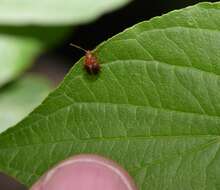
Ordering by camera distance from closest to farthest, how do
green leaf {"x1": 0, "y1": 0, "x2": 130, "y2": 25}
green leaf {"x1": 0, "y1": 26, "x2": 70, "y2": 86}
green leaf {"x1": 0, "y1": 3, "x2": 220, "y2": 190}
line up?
green leaf {"x1": 0, "y1": 3, "x2": 220, "y2": 190} < green leaf {"x1": 0, "y1": 0, "x2": 130, "y2": 25} < green leaf {"x1": 0, "y1": 26, "x2": 70, "y2": 86}

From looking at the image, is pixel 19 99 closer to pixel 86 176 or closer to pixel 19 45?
pixel 19 45

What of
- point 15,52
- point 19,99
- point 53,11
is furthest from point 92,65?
point 19,99

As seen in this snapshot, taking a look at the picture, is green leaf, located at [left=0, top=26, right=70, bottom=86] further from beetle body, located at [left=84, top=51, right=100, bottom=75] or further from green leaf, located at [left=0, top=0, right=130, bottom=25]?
beetle body, located at [left=84, top=51, right=100, bottom=75]

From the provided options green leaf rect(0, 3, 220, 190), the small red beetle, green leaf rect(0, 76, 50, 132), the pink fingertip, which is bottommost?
green leaf rect(0, 76, 50, 132)

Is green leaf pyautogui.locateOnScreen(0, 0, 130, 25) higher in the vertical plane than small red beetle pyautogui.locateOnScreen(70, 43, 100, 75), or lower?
lower

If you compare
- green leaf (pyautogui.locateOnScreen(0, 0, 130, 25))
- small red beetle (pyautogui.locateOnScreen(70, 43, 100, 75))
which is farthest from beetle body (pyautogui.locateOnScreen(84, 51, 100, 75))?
green leaf (pyautogui.locateOnScreen(0, 0, 130, 25))

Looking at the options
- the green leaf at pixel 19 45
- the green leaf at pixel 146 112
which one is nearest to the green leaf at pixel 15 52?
the green leaf at pixel 19 45

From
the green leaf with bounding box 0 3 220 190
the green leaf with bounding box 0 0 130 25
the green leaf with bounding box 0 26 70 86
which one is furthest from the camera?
the green leaf with bounding box 0 26 70 86

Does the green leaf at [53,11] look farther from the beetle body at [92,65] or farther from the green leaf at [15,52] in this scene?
the beetle body at [92,65]
